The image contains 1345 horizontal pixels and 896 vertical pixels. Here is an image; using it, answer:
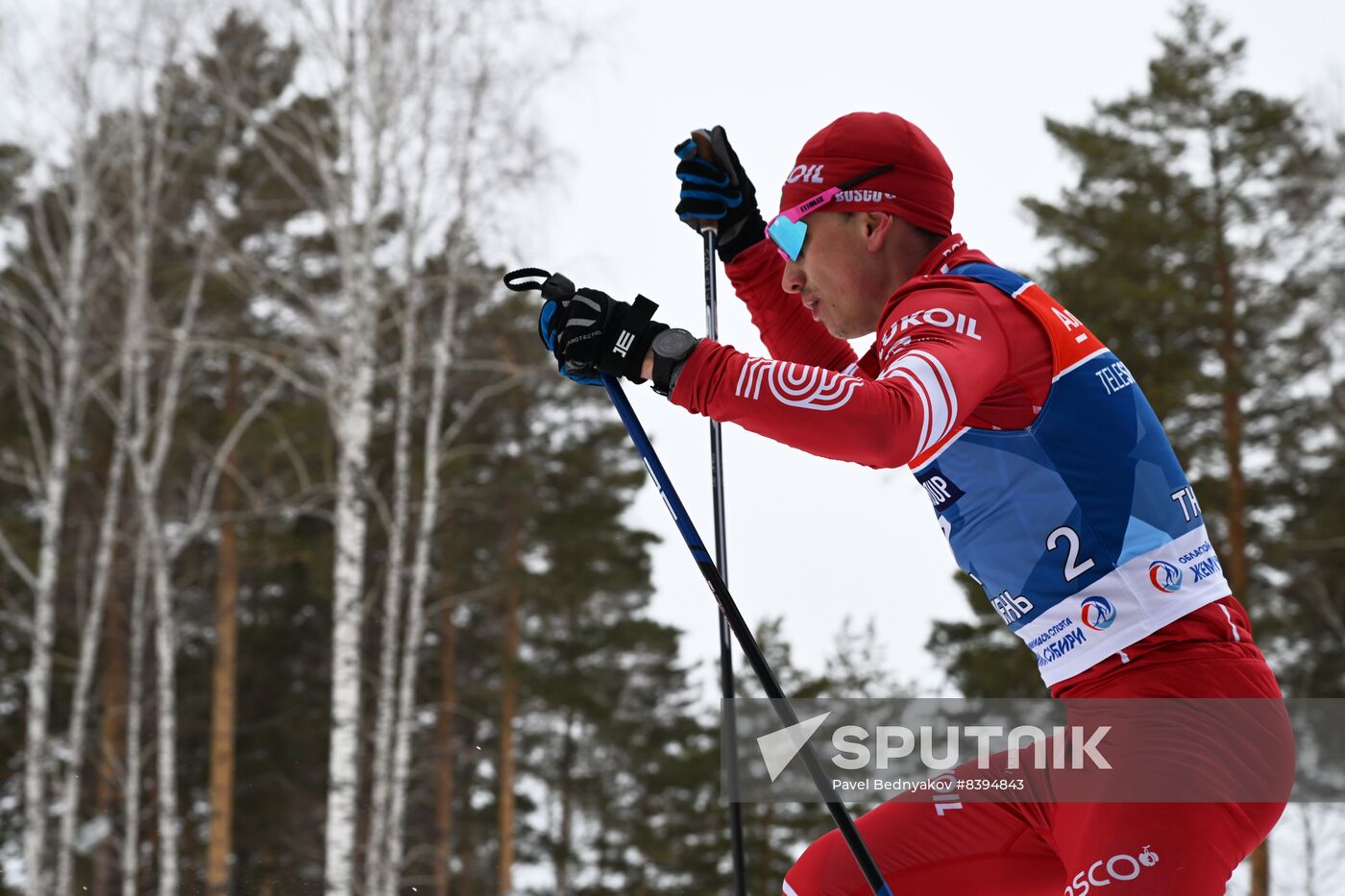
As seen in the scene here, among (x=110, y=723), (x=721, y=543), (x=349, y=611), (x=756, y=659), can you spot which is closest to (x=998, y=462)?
(x=756, y=659)

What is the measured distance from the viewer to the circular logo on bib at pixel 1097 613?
5.95ft

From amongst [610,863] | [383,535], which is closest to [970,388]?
[383,535]

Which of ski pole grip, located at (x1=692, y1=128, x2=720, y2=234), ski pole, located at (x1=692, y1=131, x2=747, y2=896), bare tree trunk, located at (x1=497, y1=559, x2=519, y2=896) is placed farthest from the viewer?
bare tree trunk, located at (x1=497, y1=559, x2=519, y2=896)

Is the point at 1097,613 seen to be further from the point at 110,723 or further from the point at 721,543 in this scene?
the point at 110,723

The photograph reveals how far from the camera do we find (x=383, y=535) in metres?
17.9

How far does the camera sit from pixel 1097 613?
182 centimetres

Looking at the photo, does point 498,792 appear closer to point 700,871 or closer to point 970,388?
point 700,871

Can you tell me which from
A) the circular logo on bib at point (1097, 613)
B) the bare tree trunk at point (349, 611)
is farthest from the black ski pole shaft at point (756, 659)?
the bare tree trunk at point (349, 611)

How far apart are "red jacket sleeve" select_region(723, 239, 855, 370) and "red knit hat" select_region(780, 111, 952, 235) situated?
522 millimetres

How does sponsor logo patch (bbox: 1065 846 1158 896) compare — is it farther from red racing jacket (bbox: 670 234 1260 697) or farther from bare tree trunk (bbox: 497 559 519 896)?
bare tree trunk (bbox: 497 559 519 896)

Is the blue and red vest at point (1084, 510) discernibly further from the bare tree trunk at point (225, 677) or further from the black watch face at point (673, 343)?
the bare tree trunk at point (225, 677)

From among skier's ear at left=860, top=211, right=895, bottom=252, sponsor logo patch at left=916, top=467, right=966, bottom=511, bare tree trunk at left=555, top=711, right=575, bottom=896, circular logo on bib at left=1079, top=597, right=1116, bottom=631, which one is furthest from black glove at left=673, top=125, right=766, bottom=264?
bare tree trunk at left=555, top=711, right=575, bottom=896

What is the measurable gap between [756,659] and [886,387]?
1.76ft

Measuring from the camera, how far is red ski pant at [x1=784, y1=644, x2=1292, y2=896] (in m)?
1.67
